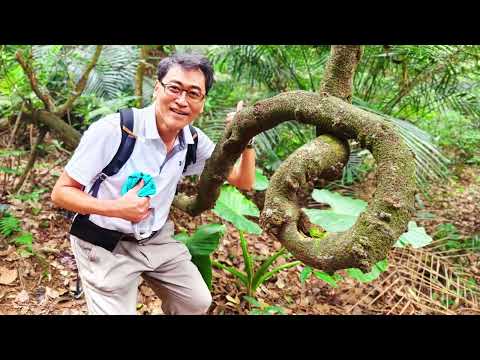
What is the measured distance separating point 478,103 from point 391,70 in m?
1.12

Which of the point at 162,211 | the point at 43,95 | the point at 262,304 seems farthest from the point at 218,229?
the point at 43,95

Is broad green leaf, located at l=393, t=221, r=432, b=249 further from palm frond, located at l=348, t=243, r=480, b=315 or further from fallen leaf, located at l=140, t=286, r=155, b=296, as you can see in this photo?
fallen leaf, located at l=140, t=286, r=155, b=296

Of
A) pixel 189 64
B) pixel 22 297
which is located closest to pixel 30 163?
pixel 22 297

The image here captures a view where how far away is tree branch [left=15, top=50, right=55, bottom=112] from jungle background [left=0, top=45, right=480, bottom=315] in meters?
0.01

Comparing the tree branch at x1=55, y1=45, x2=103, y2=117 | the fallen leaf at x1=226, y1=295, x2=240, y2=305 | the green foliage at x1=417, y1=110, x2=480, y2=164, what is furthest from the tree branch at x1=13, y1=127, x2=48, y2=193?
the green foliage at x1=417, y1=110, x2=480, y2=164

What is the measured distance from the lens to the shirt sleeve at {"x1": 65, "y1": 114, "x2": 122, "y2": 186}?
1780mm

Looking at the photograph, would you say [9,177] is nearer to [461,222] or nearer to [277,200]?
[277,200]

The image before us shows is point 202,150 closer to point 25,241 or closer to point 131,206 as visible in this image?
point 131,206

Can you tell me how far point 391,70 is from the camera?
16.7 ft

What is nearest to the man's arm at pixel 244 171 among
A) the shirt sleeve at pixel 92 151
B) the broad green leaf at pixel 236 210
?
the broad green leaf at pixel 236 210

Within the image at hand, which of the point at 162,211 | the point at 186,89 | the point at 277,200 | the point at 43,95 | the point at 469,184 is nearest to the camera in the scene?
the point at 277,200

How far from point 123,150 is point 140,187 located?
0.68 ft

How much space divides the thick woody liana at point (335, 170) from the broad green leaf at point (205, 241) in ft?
3.65

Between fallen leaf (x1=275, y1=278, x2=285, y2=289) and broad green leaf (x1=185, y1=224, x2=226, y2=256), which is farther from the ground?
broad green leaf (x1=185, y1=224, x2=226, y2=256)
